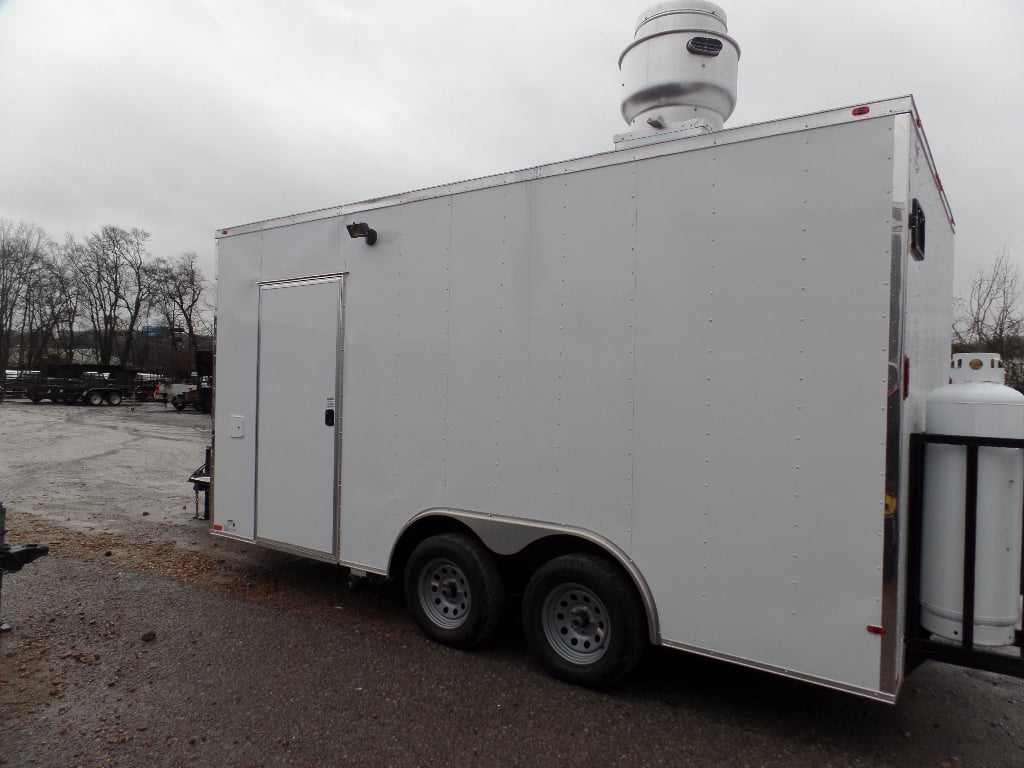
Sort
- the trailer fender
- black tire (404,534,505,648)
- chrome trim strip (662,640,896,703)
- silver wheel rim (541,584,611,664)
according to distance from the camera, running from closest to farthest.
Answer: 1. chrome trim strip (662,640,896,703)
2. the trailer fender
3. silver wheel rim (541,584,611,664)
4. black tire (404,534,505,648)

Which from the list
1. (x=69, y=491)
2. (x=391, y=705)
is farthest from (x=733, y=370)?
(x=69, y=491)

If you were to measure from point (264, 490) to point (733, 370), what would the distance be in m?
3.89

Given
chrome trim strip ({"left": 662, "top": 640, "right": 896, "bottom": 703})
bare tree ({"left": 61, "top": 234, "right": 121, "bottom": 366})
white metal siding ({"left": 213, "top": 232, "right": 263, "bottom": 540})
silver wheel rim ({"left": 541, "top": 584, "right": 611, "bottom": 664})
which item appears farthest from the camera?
bare tree ({"left": 61, "top": 234, "right": 121, "bottom": 366})

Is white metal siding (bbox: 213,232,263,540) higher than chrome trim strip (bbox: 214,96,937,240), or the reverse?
chrome trim strip (bbox: 214,96,937,240)

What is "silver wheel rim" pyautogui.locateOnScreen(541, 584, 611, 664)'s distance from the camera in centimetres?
360

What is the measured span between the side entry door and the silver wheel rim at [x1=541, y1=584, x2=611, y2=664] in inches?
73.1

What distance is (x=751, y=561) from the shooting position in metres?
3.11

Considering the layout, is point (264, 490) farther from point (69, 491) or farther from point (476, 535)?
point (69, 491)

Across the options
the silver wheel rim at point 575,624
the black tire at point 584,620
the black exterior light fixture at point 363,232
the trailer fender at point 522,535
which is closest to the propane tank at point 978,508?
the trailer fender at point 522,535

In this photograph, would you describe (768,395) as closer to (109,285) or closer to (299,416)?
(299,416)

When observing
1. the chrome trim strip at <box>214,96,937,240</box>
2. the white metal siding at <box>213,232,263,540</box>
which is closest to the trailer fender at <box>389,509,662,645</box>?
the white metal siding at <box>213,232,263,540</box>

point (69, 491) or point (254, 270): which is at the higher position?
point (254, 270)

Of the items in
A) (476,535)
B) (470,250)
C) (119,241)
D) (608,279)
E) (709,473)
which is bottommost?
(476,535)

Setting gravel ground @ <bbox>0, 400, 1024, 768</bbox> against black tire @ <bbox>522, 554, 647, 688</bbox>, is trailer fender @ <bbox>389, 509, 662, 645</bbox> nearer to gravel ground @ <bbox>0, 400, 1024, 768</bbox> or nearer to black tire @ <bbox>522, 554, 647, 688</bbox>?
black tire @ <bbox>522, 554, 647, 688</bbox>
